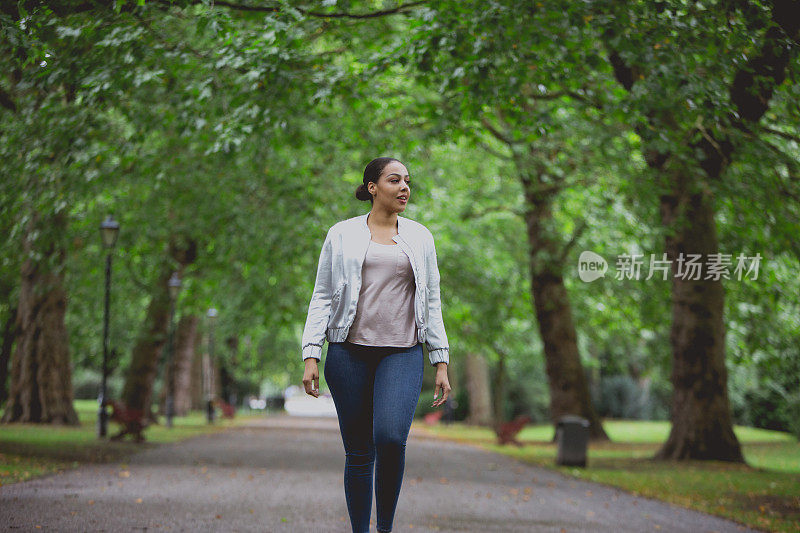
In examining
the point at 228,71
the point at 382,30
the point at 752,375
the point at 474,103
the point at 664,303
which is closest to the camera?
the point at 474,103

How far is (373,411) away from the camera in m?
4.34

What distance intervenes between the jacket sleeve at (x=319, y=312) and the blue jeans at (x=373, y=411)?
89mm

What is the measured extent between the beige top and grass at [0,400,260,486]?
569cm

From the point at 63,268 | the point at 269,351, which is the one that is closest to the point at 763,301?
the point at 63,268

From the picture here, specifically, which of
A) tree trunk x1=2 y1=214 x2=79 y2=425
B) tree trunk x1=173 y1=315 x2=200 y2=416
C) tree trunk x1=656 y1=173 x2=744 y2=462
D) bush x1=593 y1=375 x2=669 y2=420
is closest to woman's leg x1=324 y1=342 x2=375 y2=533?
tree trunk x1=656 y1=173 x2=744 y2=462

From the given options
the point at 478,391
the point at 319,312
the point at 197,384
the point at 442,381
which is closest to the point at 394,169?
the point at 319,312

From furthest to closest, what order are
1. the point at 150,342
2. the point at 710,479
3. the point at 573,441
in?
the point at 150,342
the point at 573,441
the point at 710,479

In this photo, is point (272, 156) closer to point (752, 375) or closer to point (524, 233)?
point (524, 233)

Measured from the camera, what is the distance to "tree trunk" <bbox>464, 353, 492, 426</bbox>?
33938 mm

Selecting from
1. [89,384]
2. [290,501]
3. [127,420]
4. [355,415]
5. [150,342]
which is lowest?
[290,501]

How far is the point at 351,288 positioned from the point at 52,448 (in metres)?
10.7

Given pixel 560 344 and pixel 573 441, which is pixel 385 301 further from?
pixel 560 344

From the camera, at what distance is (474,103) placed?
9914 millimetres

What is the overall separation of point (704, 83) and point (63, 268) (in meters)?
9.40
